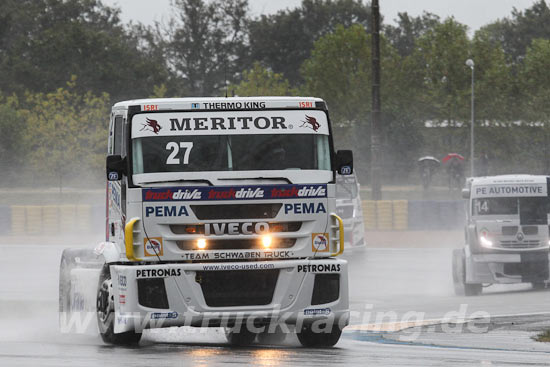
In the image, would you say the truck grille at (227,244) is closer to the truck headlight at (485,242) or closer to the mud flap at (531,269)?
the truck headlight at (485,242)

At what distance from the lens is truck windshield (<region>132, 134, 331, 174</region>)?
37.0ft

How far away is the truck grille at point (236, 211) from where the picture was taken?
11133mm

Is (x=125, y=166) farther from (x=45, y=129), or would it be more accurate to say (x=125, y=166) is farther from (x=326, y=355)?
(x=45, y=129)

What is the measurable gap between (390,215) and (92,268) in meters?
25.3

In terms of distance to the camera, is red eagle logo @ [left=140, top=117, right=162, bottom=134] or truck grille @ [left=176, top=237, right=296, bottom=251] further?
red eagle logo @ [left=140, top=117, right=162, bottom=134]

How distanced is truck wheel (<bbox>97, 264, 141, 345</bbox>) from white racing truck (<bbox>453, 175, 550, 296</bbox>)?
9.52 m

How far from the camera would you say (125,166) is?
1133cm

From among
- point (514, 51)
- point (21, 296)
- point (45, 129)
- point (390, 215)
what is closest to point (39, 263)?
point (21, 296)

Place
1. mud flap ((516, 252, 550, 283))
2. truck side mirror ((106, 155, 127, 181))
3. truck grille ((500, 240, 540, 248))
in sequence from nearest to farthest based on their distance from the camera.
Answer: truck side mirror ((106, 155, 127, 181))
mud flap ((516, 252, 550, 283))
truck grille ((500, 240, 540, 248))

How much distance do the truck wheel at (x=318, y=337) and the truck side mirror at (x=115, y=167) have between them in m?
2.38

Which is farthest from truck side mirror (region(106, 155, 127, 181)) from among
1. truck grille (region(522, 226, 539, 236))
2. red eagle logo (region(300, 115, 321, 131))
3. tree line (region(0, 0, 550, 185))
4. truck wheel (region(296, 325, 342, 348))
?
tree line (region(0, 0, 550, 185))

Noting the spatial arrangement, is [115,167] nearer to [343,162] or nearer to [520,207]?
[343,162]

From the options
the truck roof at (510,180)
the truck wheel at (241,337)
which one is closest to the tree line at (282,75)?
the truck roof at (510,180)

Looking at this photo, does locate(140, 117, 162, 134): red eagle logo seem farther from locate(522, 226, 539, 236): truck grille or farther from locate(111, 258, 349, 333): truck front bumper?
locate(522, 226, 539, 236): truck grille
